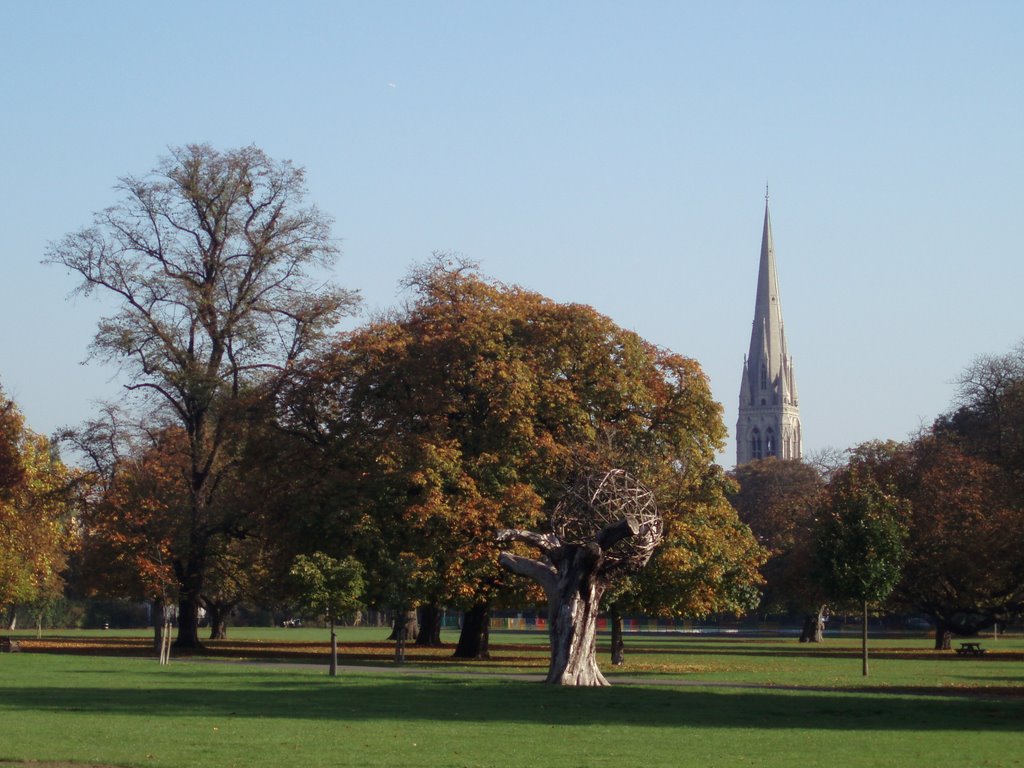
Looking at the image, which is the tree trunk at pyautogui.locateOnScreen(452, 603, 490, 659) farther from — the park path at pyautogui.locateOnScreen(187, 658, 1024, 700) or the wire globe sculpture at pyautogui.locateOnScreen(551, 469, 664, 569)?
the wire globe sculpture at pyautogui.locateOnScreen(551, 469, 664, 569)

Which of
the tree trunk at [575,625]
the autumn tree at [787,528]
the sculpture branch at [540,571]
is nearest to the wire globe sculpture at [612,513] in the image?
the tree trunk at [575,625]

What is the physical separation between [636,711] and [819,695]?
6.75 meters

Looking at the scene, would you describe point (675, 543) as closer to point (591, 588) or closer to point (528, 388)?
point (528, 388)

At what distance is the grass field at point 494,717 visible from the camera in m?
20.2

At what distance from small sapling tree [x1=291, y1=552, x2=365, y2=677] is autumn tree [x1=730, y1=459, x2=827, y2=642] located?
14.7m

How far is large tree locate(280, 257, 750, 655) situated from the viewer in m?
46.2

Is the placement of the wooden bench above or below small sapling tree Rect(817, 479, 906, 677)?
below

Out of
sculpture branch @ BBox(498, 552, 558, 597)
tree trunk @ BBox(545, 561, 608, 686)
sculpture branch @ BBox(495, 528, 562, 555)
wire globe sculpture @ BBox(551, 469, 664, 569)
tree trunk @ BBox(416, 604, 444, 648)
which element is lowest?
tree trunk @ BBox(416, 604, 444, 648)

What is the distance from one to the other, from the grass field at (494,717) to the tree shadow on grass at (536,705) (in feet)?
0.16

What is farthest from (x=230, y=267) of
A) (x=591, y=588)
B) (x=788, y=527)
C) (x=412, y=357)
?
(x=788, y=527)

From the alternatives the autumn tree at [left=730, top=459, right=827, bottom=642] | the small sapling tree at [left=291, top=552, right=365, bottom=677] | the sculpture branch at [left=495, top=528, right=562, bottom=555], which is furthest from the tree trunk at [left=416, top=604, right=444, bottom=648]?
the sculpture branch at [left=495, top=528, right=562, bottom=555]

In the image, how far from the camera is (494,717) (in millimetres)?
26188

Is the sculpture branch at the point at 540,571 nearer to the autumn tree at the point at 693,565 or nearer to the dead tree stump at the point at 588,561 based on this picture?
the dead tree stump at the point at 588,561

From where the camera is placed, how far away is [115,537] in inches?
2259
